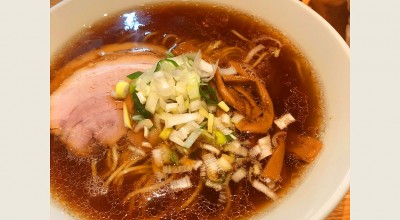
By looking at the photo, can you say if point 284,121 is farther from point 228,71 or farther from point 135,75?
point 135,75

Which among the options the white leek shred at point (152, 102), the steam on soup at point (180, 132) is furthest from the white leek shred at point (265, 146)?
the white leek shred at point (152, 102)

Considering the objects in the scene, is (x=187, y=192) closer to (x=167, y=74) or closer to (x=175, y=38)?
(x=167, y=74)

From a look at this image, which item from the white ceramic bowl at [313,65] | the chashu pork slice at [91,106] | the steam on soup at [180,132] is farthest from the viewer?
the chashu pork slice at [91,106]

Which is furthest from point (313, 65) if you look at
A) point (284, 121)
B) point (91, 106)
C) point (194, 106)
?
point (91, 106)

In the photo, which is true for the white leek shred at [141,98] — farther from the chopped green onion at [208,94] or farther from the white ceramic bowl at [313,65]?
the white ceramic bowl at [313,65]

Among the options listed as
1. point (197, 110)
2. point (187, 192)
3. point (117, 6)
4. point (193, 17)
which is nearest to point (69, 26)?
point (117, 6)

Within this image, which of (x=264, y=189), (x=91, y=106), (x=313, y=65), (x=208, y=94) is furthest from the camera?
(x=313, y=65)
